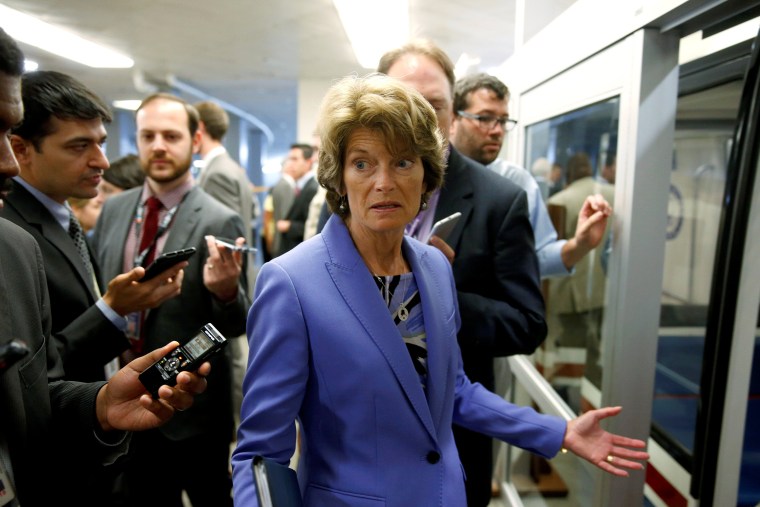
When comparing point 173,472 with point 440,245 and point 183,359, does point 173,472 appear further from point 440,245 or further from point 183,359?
point 440,245

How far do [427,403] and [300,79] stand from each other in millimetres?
9283

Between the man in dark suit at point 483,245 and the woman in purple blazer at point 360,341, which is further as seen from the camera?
the man in dark suit at point 483,245

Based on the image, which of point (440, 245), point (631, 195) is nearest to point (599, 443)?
point (440, 245)

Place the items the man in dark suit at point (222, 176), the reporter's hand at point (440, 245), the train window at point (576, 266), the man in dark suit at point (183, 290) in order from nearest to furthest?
the reporter's hand at point (440, 245) < the man in dark suit at point (183, 290) < the train window at point (576, 266) < the man in dark suit at point (222, 176)

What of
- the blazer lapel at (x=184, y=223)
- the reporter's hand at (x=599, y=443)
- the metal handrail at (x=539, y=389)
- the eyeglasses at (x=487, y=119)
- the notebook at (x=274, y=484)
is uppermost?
the eyeglasses at (x=487, y=119)

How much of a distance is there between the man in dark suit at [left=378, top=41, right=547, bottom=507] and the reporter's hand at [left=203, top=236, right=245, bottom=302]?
0.73 metres

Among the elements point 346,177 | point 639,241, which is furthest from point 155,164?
point 639,241

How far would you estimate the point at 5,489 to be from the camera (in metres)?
0.94

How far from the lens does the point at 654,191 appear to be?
161 centimetres

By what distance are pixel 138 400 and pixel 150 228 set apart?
1224mm

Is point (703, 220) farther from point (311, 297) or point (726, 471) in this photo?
point (311, 297)

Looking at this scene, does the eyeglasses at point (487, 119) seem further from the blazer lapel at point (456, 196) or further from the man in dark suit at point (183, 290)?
the man in dark suit at point (183, 290)

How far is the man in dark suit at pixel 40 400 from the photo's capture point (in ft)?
3.19

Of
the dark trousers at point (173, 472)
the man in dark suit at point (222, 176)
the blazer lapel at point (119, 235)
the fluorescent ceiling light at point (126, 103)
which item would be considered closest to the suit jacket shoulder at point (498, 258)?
the dark trousers at point (173, 472)
